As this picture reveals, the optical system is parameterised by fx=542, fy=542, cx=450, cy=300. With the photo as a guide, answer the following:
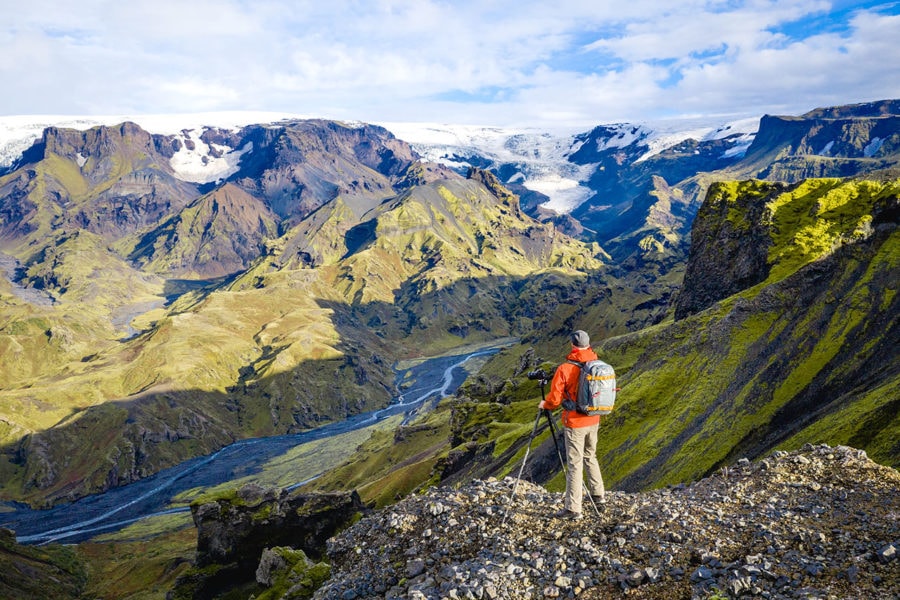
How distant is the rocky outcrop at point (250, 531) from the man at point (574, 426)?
180 feet

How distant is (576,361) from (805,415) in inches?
1380

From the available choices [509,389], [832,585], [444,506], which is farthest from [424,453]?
[832,585]

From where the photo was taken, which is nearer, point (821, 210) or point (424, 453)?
point (821, 210)

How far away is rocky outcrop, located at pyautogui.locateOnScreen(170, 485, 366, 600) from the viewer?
68000mm

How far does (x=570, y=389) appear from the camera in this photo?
71.8ft

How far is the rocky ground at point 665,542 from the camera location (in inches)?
615

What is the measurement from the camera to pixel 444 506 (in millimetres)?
24375

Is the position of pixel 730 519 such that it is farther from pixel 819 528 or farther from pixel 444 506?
pixel 444 506

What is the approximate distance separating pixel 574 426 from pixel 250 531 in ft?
211

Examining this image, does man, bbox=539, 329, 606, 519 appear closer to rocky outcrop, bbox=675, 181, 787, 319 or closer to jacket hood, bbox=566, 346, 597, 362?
jacket hood, bbox=566, 346, 597, 362

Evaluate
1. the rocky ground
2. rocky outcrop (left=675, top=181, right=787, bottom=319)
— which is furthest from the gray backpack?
rocky outcrop (left=675, top=181, right=787, bottom=319)

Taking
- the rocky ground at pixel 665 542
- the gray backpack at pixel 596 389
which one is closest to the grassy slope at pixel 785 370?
the rocky ground at pixel 665 542

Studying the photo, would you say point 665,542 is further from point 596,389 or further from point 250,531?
point 250,531

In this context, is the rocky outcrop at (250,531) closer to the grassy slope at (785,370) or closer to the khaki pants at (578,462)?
the grassy slope at (785,370)
